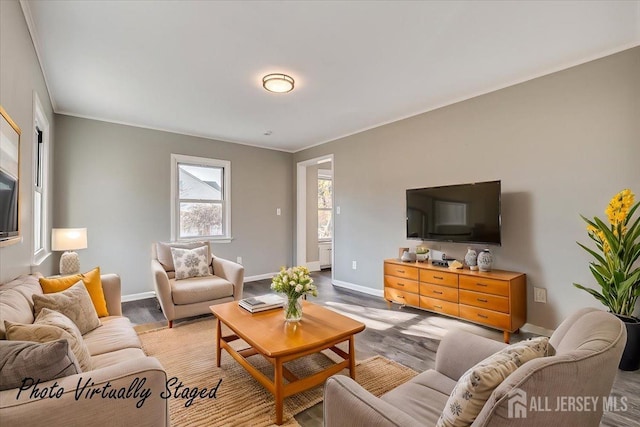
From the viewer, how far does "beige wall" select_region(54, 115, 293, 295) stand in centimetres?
397

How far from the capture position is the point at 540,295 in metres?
2.94

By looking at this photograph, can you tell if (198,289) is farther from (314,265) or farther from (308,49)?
(314,265)

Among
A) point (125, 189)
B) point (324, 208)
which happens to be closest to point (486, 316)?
point (324, 208)


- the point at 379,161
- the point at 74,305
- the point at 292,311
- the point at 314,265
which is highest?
the point at 379,161

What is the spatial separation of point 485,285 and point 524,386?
8.24 feet

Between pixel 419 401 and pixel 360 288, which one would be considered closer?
pixel 419 401

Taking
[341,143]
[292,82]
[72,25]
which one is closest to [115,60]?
[72,25]

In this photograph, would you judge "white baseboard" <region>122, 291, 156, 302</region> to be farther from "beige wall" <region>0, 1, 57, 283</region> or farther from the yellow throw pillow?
the yellow throw pillow

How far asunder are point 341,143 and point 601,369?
4623 millimetres

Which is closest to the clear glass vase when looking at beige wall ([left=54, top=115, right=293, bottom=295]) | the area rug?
the area rug

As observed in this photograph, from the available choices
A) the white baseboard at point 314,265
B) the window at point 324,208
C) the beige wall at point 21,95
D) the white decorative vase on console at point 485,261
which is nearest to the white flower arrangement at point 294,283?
the beige wall at point 21,95

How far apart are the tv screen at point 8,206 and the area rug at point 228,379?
1392 millimetres

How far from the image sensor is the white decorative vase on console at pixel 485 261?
10.2 feet

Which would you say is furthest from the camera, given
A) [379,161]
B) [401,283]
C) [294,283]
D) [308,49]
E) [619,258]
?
[379,161]
